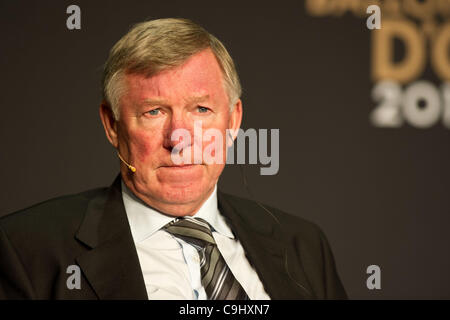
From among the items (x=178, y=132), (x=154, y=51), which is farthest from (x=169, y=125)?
(x=154, y=51)

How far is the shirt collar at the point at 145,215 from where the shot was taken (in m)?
1.78

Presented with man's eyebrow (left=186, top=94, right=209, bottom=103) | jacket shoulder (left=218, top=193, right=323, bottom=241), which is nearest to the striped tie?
jacket shoulder (left=218, top=193, right=323, bottom=241)

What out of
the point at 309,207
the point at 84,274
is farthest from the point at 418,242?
the point at 84,274

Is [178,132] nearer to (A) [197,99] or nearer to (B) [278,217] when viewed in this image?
(A) [197,99]

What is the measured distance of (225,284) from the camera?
1.78 meters

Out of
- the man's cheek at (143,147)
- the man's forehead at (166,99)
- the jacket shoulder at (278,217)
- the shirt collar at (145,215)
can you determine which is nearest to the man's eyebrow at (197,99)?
the man's forehead at (166,99)

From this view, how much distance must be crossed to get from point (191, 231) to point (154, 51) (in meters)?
0.51

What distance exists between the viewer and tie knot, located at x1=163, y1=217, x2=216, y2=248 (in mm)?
1794

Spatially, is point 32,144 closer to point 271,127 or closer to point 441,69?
point 271,127

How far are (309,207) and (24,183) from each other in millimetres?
948

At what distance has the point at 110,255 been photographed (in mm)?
1684

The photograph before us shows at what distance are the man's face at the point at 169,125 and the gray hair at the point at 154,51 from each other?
19 mm

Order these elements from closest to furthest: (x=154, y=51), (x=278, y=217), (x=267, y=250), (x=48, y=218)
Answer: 1. (x=154, y=51)
2. (x=48, y=218)
3. (x=267, y=250)
4. (x=278, y=217)

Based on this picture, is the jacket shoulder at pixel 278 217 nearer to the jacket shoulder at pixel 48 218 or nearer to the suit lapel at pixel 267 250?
the suit lapel at pixel 267 250
